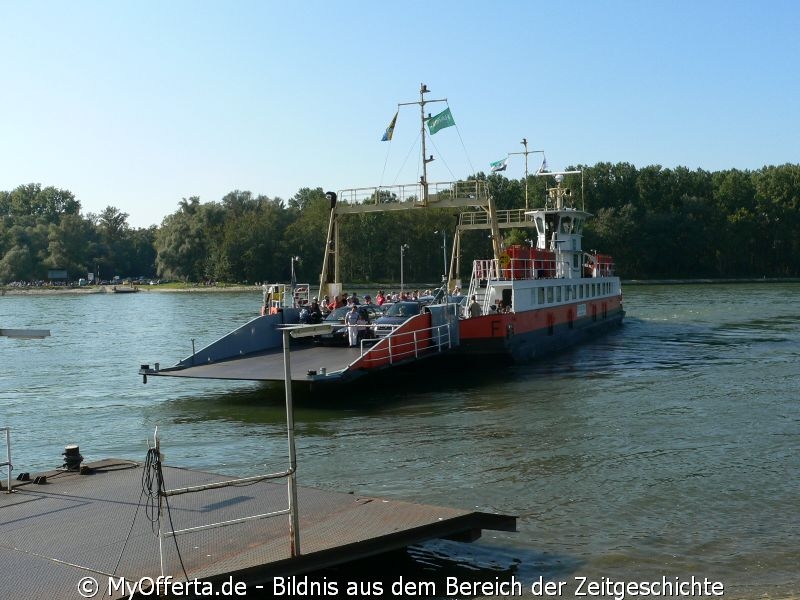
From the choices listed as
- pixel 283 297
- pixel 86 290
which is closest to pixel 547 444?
pixel 283 297

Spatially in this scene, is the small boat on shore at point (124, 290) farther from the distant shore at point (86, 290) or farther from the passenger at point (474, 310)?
the passenger at point (474, 310)

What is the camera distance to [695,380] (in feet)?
83.7

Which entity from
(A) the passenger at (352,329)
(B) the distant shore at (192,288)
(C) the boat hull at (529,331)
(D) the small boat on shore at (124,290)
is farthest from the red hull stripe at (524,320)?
(D) the small boat on shore at (124,290)

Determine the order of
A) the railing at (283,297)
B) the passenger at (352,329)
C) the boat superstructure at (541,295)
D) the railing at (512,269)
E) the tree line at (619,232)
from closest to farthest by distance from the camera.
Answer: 1. the passenger at (352,329)
2. the boat superstructure at (541,295)
3. the railing at (512,269)
4. the railing at (283,297)
5. the tree line at (619,232)

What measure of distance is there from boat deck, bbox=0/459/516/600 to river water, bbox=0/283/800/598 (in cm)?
79

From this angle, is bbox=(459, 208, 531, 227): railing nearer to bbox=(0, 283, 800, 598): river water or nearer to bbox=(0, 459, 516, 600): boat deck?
bbox=(0, 283, 800, 598): river water

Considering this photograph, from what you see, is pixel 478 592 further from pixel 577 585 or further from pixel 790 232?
pixel 790 232

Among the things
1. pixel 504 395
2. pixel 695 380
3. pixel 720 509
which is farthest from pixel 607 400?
pixel 720 509

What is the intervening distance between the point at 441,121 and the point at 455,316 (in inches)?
299

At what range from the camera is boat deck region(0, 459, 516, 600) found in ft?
27.6

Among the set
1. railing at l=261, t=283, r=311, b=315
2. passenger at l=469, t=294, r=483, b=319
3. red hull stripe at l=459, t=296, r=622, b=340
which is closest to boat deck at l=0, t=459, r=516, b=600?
red hull stripe at l=459, t=296, r=622, b=340

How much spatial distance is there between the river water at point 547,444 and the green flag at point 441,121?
884 cm

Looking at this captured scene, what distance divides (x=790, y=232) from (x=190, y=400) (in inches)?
4112

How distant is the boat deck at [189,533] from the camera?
841 cm
